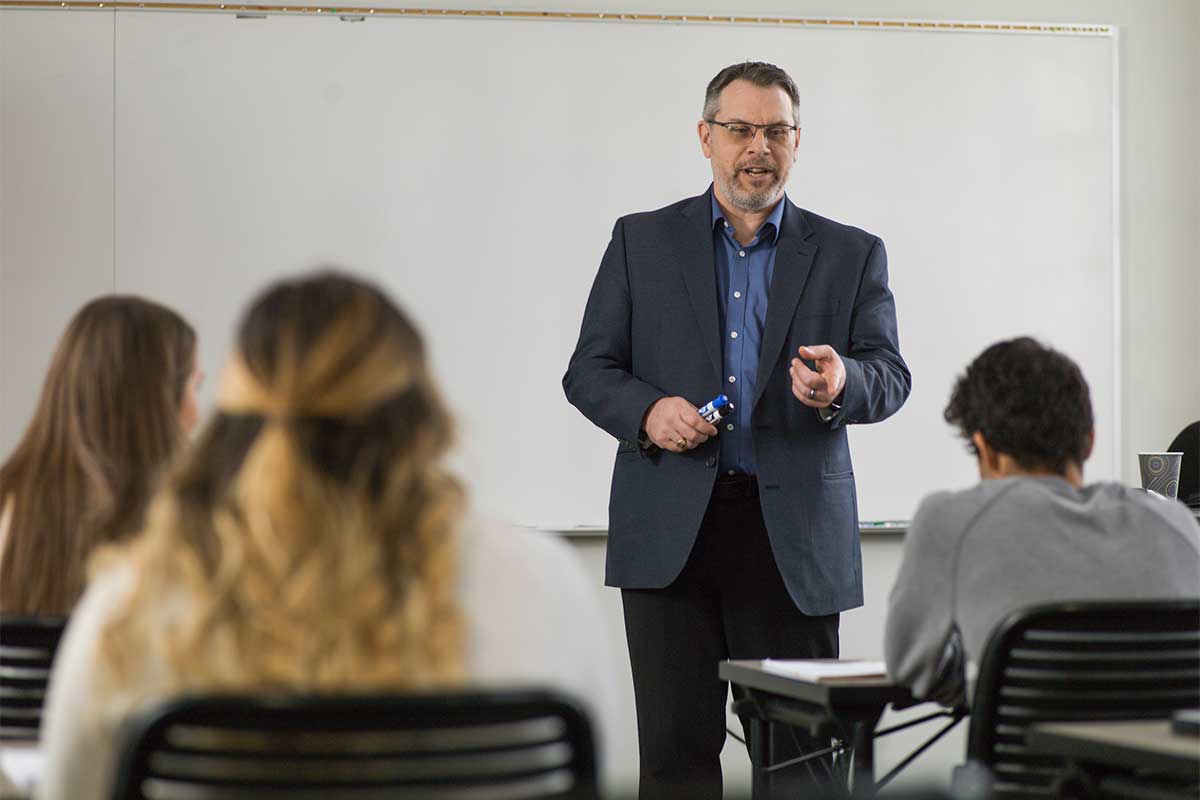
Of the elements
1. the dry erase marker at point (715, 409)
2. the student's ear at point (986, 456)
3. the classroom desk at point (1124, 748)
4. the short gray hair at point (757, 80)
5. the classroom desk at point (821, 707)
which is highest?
the short gray hair at point (757, 80)

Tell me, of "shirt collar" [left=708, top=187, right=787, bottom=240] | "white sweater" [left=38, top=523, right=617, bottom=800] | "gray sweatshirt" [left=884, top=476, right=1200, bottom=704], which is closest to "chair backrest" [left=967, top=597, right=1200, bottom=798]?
"gray sweatshirt" [left=884, top=476, right=1200, bottom=704]

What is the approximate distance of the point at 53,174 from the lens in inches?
168

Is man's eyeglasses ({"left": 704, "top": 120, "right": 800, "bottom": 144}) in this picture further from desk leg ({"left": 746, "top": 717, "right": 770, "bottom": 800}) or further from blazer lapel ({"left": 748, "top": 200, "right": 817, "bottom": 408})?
desk leg ({"left": 746, "top": 717, "right": 770, "bottom": 800})

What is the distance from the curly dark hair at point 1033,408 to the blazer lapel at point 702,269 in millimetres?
923

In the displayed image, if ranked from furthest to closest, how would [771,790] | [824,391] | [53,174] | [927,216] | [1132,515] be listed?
[927,216], [53,174], [824,391], [771,790], [1132,515]

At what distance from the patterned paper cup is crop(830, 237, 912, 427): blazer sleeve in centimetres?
85

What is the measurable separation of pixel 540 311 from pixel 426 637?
3276mm

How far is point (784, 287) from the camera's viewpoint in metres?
3.14

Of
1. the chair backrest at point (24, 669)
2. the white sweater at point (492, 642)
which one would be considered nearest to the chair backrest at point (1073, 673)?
the white sweater at point (492, 642)

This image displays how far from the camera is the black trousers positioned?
121 inches

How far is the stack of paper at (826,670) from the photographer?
88.0 inches

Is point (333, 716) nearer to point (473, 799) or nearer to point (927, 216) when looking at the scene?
point (473, 799)

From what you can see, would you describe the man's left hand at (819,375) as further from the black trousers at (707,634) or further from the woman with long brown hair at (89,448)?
the woman with long brown hair at (89,448)

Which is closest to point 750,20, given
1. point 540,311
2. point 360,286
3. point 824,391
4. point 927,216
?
point 927,216
